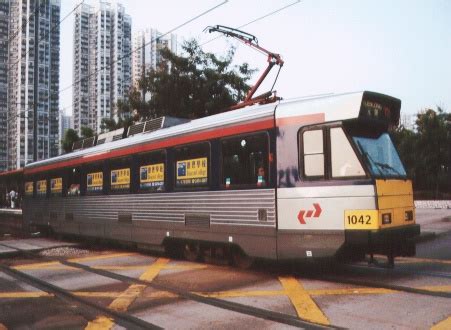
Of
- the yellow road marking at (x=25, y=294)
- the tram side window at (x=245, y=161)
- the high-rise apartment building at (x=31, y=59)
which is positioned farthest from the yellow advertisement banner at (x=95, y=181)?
the high-rise apartment building at (x=31, y=59)

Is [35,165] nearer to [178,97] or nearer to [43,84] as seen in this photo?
[178,97]

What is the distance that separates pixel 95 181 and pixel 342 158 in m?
7.93

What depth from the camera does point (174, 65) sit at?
2045cm

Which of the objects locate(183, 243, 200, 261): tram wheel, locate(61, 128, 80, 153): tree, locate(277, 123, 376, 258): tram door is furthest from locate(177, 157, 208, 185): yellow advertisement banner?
locate(61, 128, 80, 153): tree

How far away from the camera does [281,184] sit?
727 centimetres

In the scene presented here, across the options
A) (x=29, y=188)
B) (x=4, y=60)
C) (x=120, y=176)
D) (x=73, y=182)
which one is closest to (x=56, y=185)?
(x=73, y=182)

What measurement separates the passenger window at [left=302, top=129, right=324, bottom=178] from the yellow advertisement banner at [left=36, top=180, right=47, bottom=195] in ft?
37.8

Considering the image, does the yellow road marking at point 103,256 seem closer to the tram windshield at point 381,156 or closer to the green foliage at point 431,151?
the tram windshield at point 381,156

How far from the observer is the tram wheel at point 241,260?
324 inches

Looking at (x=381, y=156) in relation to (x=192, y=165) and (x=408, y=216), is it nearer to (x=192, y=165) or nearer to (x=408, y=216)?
(x=408, y=216)

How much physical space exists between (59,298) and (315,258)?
3.87m

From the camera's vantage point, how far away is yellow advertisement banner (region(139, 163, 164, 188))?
32.6ft

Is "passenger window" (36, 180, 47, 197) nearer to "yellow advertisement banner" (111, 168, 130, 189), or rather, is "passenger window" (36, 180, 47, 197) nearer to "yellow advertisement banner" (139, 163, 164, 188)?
"yellow advertisement banner" (111, 168, 130, 189)

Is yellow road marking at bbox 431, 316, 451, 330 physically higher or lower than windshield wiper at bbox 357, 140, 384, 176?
Result: lower
